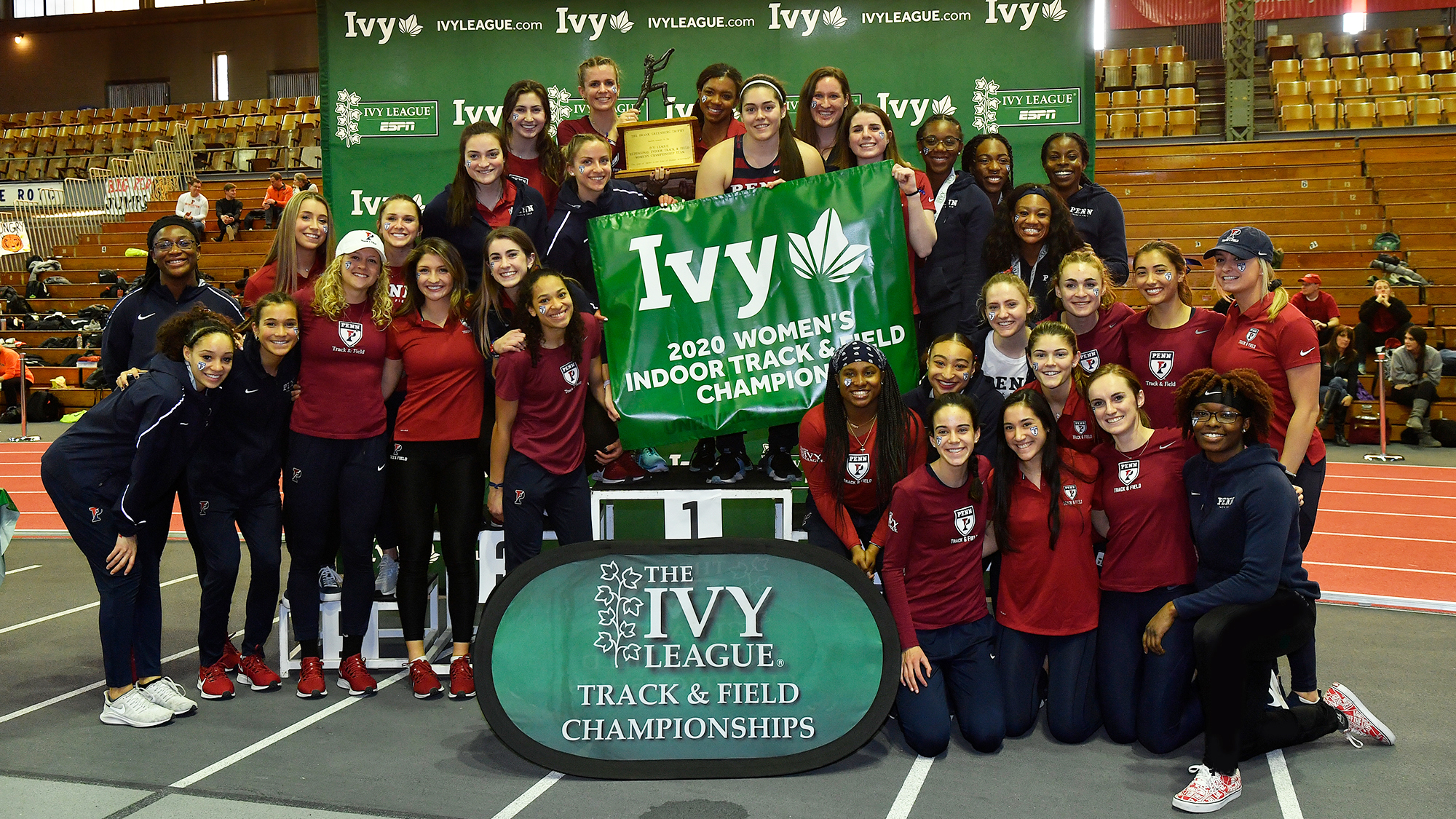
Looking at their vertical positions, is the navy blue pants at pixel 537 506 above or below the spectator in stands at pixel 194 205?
below

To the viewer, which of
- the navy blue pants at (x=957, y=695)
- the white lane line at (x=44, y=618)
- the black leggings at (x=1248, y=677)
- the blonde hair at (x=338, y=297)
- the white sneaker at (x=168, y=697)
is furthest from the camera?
the white lane line at (x=44, y=618)

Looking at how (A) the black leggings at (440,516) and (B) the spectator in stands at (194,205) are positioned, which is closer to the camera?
(A) the black leggings at (440,516)

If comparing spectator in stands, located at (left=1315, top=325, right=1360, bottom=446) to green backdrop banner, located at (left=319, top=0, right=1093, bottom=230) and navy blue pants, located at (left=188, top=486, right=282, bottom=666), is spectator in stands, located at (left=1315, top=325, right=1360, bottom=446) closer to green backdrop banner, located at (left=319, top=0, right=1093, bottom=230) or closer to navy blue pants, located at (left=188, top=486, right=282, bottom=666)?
green backdrop banner, located at (left=319, top=0, right=1093, bottom=230)

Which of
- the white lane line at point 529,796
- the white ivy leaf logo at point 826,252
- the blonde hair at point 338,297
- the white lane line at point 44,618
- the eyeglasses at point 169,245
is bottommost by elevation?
the white lane line at point 529,796

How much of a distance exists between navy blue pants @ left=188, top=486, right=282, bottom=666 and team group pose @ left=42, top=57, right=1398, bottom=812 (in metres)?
0.01

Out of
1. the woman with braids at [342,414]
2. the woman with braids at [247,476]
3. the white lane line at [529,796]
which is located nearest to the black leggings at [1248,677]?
the white lane line at [529,796]

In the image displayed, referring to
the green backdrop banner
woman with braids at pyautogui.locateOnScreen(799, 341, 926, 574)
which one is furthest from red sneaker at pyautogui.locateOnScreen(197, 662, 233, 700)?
the green backdrop banner

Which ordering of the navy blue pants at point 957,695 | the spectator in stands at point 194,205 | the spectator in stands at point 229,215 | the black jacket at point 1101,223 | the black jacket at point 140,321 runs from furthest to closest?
the spectator in stands at point 229,215 → the spectator in stands at point 194,205 → the black jacket at point 1101,223 → the black jacket at point 140,321 → the navy blue pants at point 957,695

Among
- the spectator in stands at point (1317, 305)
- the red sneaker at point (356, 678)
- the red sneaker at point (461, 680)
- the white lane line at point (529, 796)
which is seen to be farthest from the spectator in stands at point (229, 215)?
the white lane line at point (529, 796)

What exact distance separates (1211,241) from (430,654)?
13.5m

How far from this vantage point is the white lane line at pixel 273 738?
373 centimetres

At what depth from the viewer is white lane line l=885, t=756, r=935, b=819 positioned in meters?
3.42

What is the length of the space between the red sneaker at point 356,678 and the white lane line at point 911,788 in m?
2.24

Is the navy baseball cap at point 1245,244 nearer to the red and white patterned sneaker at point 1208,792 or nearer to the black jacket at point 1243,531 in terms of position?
the black jacket at point 1243,531
